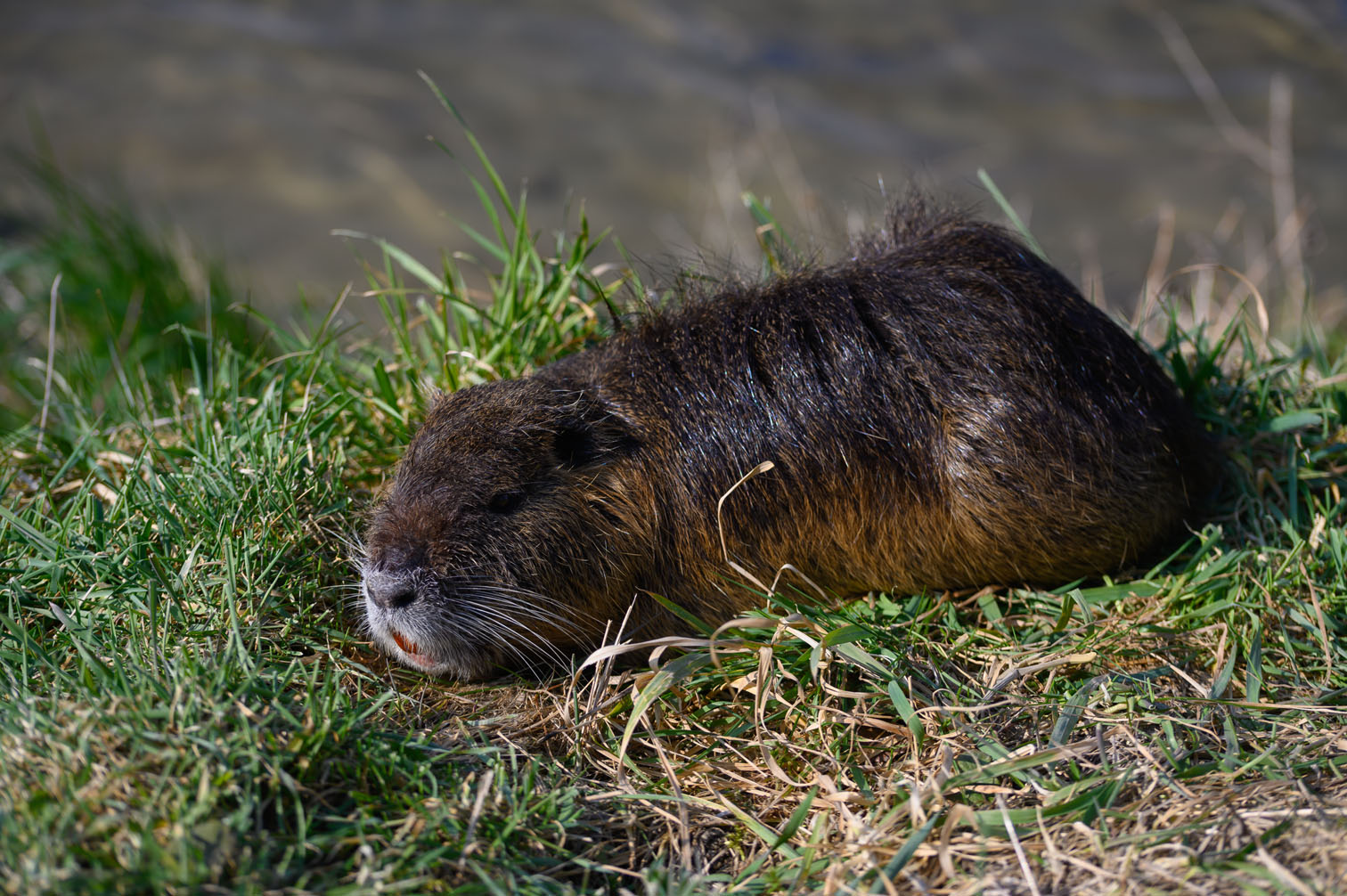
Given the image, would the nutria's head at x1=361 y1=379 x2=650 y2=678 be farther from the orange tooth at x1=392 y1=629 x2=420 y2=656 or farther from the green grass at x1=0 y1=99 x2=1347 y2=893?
the green grass at x1=0 y1=99 x2=1347 y2=893

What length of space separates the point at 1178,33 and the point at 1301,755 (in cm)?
885

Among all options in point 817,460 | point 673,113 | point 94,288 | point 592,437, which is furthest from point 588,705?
point 673,113

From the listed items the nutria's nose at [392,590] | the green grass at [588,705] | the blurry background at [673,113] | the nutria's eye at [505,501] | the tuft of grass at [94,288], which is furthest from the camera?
the blurry background at [673,113]

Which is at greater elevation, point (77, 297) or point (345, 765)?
point (345, 765)

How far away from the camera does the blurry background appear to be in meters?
8.91

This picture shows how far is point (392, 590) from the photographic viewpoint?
2854 millimetres

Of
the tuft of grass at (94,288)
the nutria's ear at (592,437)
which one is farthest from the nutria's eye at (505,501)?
the tuft of grass at (94,288)

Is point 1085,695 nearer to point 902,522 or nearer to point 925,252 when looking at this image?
point 902,522

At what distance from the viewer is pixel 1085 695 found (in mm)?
2748

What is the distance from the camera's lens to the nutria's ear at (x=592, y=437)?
3.16 metres

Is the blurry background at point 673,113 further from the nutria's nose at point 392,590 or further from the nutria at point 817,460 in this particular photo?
the nutria's nose at point 392,590

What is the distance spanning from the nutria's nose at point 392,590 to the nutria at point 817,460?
0.17 metres

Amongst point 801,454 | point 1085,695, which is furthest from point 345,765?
point 1085,695

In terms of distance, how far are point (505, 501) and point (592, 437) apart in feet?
1.05
